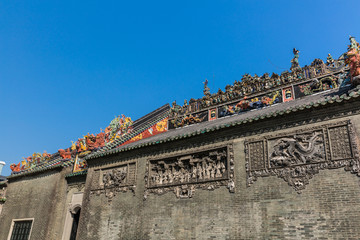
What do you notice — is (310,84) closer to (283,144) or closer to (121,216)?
(283,144)

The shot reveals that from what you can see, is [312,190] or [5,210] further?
[5,210]

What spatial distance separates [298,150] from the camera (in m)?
8.38

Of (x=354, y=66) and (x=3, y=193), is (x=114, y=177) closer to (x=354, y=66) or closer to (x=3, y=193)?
(x=3, y=193)

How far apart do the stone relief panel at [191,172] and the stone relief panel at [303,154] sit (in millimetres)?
835

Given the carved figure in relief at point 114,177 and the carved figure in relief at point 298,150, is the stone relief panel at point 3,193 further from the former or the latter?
the carved figure in relief at point 298,150

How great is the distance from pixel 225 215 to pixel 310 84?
5.80 metres

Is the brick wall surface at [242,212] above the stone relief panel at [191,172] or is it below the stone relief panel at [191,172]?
below

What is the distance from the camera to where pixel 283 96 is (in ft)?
38.7

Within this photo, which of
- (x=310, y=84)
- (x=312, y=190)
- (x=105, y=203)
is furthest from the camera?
(x=105, y=203)

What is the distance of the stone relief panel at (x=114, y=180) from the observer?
11977 millimetres

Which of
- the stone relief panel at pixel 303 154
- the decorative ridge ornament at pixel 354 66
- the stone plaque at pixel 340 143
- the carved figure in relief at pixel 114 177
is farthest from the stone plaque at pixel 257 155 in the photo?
the carved figure in relief at pixel 114 177

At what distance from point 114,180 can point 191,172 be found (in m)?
3.68

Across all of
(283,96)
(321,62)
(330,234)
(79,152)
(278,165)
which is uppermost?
(321,62)

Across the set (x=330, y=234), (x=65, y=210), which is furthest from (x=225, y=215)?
(x=65, y=210)
